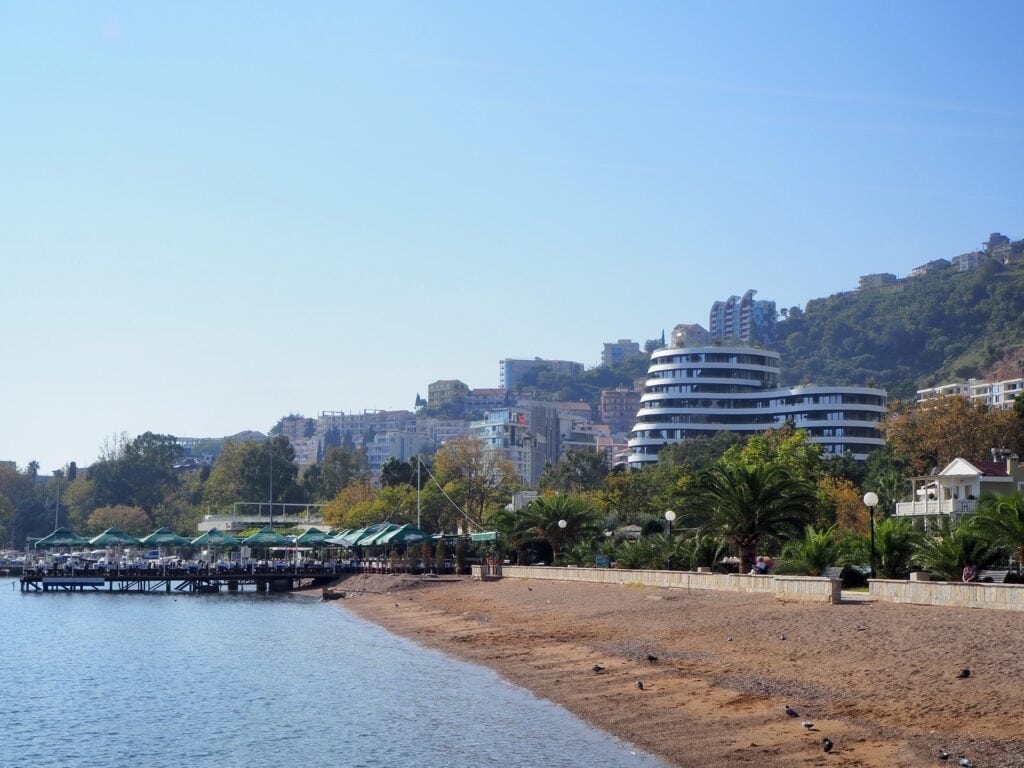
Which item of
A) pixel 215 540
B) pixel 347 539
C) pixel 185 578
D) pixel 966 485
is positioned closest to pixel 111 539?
pixel 215 540

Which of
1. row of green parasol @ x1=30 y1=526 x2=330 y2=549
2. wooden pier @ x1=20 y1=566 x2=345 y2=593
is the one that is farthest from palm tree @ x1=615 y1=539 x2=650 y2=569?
row of green parasol @ x1=30 y1=526 x2=330 y2=549

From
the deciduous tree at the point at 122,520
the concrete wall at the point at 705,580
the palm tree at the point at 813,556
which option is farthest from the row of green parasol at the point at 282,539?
the deciduous tree at the point at 122,520

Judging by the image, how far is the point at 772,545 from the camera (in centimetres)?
5094

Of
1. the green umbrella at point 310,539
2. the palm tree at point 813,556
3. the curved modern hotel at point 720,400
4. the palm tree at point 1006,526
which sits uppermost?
the curved modern hotel at point 720,400

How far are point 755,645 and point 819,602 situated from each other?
4.52 meters

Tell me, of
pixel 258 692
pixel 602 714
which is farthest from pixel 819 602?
pixel 258 692

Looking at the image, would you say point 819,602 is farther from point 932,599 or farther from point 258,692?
point 258,692

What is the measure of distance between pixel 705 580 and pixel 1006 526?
531 inches

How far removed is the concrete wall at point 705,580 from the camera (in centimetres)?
3428

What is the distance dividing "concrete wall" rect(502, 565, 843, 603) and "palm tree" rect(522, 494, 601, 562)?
3.06 metres

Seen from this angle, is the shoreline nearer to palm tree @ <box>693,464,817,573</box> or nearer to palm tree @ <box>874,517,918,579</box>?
palm tree @ <box>874,517,918,579</box>

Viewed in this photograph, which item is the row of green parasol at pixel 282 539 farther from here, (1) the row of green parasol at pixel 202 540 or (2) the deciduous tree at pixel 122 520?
(2) the deciduous tree at pixel 122 520

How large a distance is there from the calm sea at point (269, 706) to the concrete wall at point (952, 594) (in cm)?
941

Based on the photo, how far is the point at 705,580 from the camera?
4375cm
